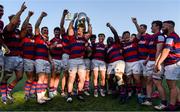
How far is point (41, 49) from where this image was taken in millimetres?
9648

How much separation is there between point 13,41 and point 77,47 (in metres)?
2.01

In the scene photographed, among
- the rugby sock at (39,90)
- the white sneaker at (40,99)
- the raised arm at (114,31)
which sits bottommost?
the white sneaker at (40,99)

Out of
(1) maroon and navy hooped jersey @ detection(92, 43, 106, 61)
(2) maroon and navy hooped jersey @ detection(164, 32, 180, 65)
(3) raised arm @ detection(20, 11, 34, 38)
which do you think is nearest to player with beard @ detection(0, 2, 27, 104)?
(3) raised arm @ detection(20, 11, 34, 38)

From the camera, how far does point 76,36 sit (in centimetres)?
991

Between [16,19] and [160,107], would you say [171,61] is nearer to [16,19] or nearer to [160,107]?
[160,107]

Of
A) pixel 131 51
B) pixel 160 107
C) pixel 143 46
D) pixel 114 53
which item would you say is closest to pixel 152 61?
pixel 143 46

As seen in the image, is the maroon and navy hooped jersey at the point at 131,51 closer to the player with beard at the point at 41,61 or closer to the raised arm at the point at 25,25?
the player with beard at the point at 41,61

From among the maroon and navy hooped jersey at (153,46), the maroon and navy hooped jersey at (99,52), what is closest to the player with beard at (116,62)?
the maroon and navy hooped jersey at (99,52)

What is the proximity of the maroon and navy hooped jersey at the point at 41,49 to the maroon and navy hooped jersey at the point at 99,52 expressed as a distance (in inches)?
67.6

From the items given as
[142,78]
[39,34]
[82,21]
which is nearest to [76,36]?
[82,21]

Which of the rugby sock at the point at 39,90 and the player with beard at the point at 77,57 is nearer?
the rugby sock at the point at 39,90

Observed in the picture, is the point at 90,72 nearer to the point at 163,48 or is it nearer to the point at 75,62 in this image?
the point at 75,62

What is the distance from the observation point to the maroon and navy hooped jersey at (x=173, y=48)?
8.24m

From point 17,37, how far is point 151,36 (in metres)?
4.12
